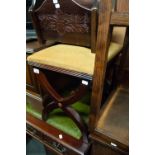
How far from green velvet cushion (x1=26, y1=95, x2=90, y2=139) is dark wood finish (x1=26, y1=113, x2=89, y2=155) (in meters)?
0.03

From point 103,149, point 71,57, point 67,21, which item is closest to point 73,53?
point 71,57

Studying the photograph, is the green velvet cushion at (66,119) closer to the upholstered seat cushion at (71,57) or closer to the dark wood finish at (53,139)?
the dark wood finish at (53,139)

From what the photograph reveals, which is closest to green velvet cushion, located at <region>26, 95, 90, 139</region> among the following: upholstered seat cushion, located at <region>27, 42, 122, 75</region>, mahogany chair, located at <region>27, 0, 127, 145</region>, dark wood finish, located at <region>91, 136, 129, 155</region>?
mahogany chair, located at <region>27, 0, 127, 145</region>

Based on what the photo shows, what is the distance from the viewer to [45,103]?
39.3 inches

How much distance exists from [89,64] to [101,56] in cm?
12

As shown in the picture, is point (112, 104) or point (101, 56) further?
point (112, 104)

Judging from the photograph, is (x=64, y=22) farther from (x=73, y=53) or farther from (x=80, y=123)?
(x=80, y=123)

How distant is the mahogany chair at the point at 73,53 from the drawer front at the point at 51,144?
0.08 meters

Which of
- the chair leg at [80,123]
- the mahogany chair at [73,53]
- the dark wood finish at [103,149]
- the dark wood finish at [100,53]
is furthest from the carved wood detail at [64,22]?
the dark wood finish at [103,149]
